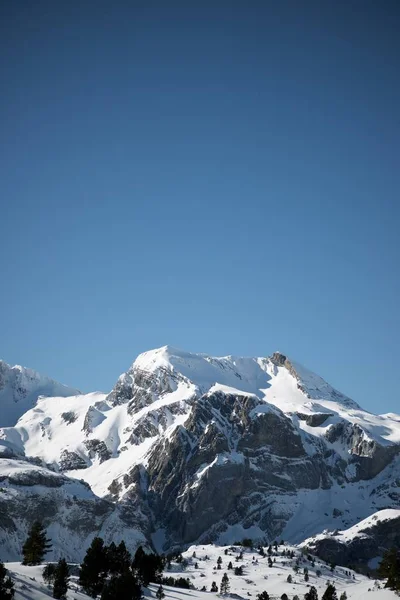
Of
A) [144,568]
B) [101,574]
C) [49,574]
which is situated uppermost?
[144,568]

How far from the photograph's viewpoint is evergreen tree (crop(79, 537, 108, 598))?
157000 mm

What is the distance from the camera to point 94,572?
517 ft

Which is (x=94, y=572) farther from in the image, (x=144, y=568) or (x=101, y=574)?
(x=144, y=568)

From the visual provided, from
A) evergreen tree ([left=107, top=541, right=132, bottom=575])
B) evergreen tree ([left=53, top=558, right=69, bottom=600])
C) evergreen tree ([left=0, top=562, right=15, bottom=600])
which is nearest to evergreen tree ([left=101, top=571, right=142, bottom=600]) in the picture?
evergreen tree ([left=53, top=558, right=69, bottom=600])

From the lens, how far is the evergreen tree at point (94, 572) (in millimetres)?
157000

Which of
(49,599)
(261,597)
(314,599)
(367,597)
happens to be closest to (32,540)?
(49,599)

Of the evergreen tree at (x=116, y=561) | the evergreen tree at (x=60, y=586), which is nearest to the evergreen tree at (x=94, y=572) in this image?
the evergreen tree at (x=116, y=561)

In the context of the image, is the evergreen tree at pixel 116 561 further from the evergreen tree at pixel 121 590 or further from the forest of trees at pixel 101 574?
the evergreen tree at pixel 121 590

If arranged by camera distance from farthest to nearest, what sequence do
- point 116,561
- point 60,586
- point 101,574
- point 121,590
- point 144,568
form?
point 144,568
point 116,561
point 101,574
point 60,586
point 121,590

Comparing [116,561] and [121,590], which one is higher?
[116,561]

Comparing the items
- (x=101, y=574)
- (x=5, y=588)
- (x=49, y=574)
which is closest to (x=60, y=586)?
(x=49, y=574)

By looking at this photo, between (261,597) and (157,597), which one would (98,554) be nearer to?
(157,597)

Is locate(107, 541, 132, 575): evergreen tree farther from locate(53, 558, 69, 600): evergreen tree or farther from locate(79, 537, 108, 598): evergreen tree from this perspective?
locate(53, 558, 69, 600): evergreen tree

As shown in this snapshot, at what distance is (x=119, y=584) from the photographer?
456 ft
